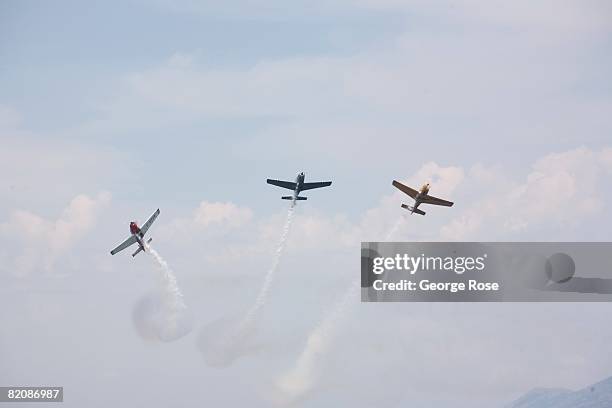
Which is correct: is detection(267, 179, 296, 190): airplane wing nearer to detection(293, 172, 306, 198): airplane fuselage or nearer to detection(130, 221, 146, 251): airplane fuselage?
detection(293, 172, 306, 198): airplane fuselage

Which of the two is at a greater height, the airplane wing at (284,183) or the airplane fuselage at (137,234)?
the airplane wing at (284,183)

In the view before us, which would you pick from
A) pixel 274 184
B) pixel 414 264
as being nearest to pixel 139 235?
pixel 274 184

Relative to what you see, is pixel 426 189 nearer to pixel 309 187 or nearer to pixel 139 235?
pixel 309 187

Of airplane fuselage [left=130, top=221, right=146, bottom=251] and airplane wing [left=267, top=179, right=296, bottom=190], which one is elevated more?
airplane wing [left=267, top=179, right=296, bottom=190]

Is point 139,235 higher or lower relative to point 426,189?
lower

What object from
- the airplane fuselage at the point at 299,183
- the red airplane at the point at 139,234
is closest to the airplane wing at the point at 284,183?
the airplane fuselage at the point at 299,183

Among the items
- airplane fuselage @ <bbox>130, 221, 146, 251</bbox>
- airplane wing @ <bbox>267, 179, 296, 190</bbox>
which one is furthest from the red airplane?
airplane wing @ <bbox>267, 179, 296, 190</bbox>

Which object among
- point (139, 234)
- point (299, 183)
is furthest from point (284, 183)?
point (139, 234)

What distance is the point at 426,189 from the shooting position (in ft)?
655

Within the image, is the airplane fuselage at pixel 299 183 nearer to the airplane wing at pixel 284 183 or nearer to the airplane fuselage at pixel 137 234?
the airplane wing at pixel 284 183

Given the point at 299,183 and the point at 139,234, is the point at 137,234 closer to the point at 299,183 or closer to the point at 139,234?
the point at 139,234

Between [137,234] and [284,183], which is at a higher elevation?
[284,183]

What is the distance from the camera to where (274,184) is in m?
198

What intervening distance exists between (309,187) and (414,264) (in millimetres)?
28080
